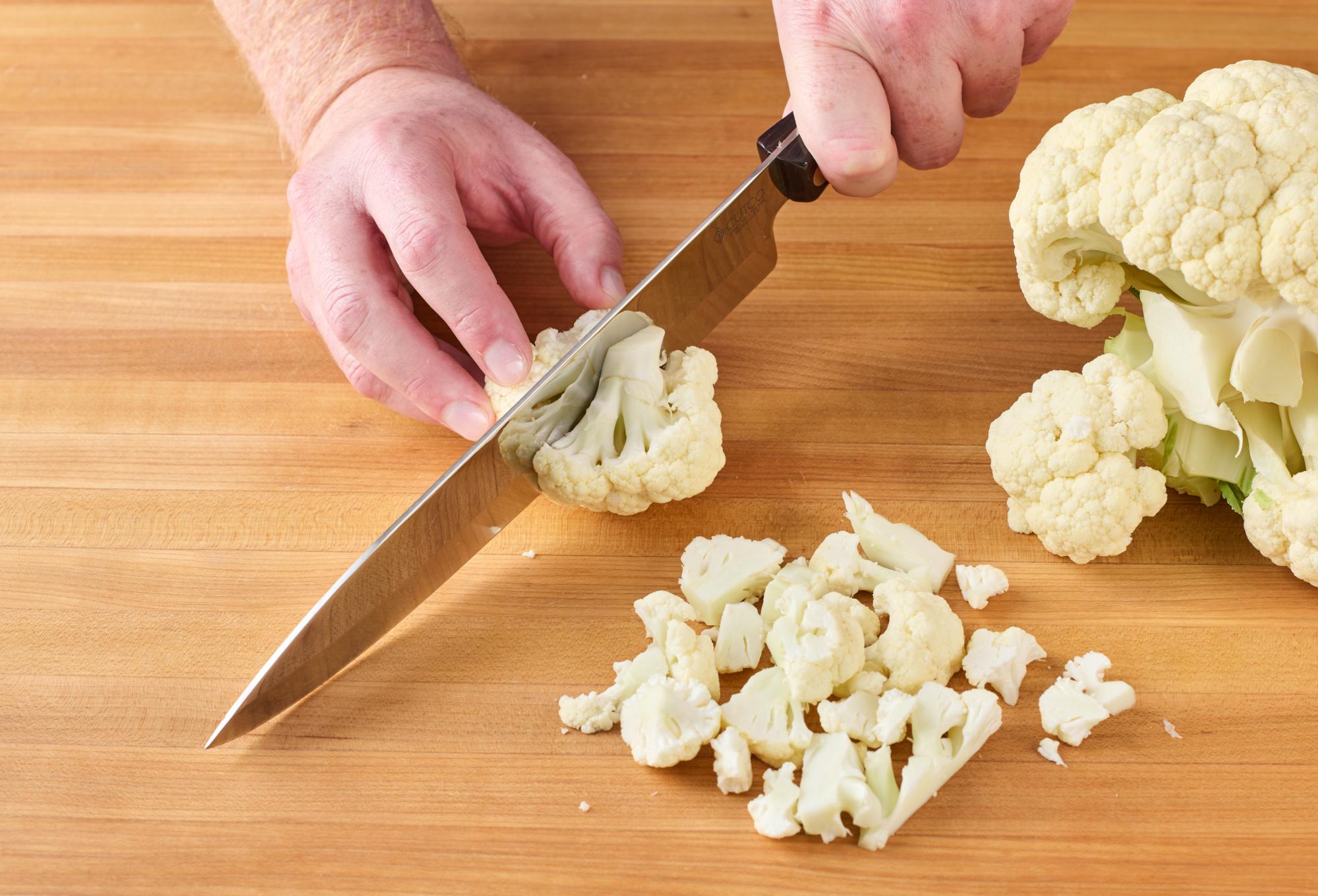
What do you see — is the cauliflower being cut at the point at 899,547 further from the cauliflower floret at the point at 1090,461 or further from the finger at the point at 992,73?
the finger at the point at 992,73

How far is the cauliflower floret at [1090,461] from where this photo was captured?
1354 millimetres

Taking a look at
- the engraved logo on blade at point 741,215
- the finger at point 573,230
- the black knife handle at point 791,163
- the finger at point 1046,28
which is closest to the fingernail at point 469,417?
the finger at point 573,230

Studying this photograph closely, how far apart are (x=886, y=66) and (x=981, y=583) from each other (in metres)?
0.65

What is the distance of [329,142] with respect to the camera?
5.63 ft

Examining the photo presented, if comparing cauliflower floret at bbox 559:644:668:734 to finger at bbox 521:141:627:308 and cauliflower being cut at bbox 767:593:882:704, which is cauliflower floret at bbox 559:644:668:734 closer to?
cauliflower being cut at bbox 767:593:882:704

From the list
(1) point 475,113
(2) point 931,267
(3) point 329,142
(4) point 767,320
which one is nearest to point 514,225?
(1) point 475,113

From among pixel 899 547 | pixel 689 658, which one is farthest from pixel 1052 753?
pixel 689 658

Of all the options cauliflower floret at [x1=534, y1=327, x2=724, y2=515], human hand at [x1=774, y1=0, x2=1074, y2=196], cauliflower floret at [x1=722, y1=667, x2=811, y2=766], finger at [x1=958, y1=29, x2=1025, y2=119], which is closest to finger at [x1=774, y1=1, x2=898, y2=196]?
human hand at [x1=774, y1=0, x2=1074, y2=196]

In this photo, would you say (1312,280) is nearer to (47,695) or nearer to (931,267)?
(931,267)

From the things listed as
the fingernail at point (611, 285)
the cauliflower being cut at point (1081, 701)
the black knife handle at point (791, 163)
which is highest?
the black knife handle at point (791, 163)

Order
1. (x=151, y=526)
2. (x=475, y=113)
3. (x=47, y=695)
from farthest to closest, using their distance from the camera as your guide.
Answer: (x=475, y=113), (x=151, y=526), (x=47, y=695)

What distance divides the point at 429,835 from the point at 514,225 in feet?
3.07

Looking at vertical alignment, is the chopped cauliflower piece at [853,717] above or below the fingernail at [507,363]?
below

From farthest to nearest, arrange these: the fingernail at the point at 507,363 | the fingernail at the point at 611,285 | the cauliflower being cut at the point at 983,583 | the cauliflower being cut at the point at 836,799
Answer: the fingernail at the point at 611,285
the fingernail at the point at 507,363
the cauliflower being cut at the point at 983,583
the cauliflower being cut at the point at 836,799
